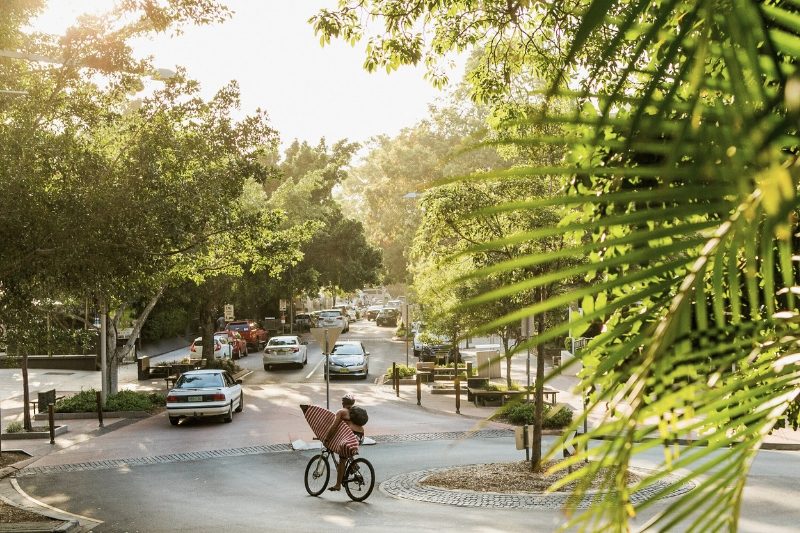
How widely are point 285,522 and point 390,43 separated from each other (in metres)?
7.14

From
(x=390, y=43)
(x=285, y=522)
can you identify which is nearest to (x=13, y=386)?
(x=285, y=522)

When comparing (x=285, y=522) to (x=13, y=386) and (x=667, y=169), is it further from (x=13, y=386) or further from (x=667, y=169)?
(x=13, y=386)

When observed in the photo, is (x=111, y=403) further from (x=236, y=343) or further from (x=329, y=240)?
(x=329, y=240)

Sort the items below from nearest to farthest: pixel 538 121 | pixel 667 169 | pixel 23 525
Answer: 1. pixel 667 169
2. pixel 538 121
3. pixel 23 525

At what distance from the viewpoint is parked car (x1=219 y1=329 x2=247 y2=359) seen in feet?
148

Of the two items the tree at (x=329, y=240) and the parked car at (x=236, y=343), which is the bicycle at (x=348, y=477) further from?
the tree at (x=329, y=240)

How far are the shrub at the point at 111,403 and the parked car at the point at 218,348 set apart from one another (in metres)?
13.0

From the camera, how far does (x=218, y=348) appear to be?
136 feet

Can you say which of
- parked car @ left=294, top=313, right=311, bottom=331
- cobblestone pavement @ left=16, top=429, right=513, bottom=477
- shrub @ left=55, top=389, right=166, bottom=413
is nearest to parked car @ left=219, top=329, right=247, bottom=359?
shrub @ left=55, top=389, right=166, bottom=413

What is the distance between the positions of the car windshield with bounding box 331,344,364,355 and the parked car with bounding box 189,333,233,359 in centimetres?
664

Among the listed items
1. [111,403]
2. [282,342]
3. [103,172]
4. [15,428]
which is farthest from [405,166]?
[103,172]

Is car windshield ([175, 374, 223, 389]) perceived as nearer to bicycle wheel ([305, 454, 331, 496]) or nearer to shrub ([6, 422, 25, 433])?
shrub ([6, 422, 25, 433])

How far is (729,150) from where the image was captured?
0.68m

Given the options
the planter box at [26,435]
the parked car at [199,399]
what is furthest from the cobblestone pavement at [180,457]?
the planter box at [26,435]
